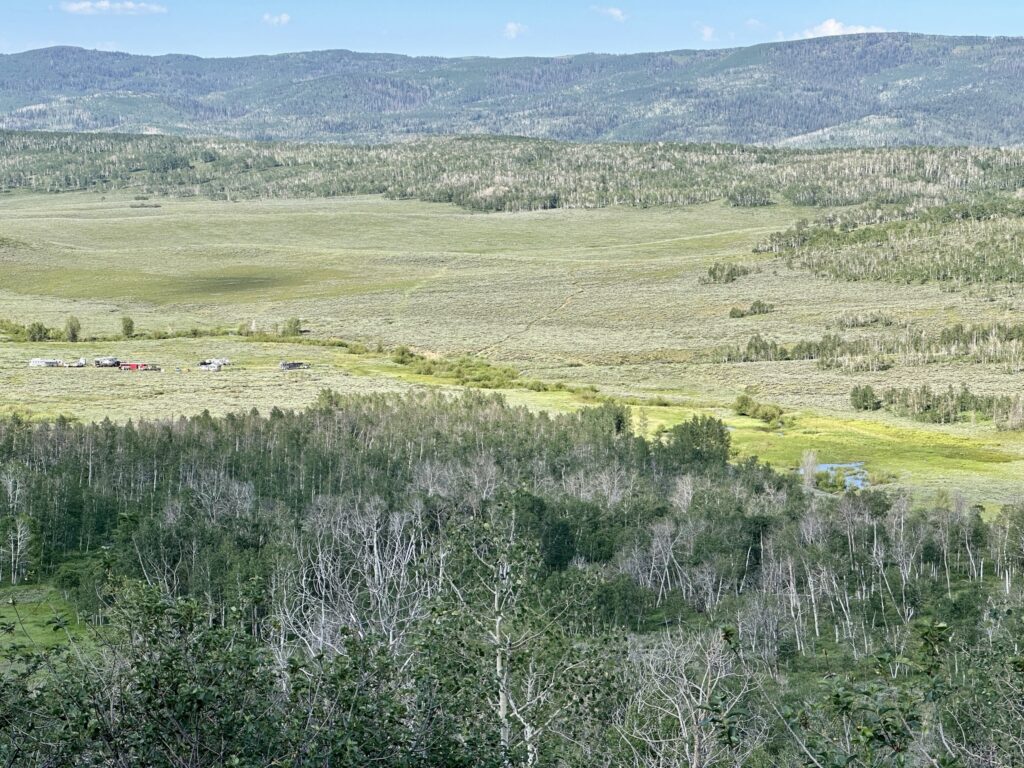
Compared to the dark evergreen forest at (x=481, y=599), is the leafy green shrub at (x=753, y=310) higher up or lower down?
lower down

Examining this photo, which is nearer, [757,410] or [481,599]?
[481,599]

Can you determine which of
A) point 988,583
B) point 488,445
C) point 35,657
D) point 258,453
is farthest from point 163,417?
point 35,657

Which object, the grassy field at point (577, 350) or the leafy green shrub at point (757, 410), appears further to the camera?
the leafy green shrub at point (757, 410)

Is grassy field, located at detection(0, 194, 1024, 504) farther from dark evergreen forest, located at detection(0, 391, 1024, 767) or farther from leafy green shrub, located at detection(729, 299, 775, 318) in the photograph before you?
dark evergreen forest, located at detection(0, 391, 1024, 767)

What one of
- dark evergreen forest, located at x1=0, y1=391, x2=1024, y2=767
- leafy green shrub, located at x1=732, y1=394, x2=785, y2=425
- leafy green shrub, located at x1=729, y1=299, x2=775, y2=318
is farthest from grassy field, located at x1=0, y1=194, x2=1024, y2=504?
dark evergreen forest, located at x1=0, y1=391, x2=1024, y2=767

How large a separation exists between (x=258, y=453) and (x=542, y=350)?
6806cm

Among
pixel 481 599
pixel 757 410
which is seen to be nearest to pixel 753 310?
pixel 757 410

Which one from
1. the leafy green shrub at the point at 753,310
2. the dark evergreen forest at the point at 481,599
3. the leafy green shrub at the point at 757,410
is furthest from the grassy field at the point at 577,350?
the dark evergreen forest at the point at 481,599

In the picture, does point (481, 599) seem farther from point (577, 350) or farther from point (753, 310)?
point (753, 310)

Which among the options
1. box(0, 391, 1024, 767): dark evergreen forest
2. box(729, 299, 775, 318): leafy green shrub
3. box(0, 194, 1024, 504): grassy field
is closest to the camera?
box(0, 391, 1024, 767): dark evergreen forest

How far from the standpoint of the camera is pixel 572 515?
63.8m

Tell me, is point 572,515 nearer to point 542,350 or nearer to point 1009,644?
point 1009,644

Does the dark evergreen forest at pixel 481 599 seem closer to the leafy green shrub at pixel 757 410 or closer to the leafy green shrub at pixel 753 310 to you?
the leafy green shrub at pixel 757 410

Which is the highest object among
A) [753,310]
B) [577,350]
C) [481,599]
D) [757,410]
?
[481,599]
